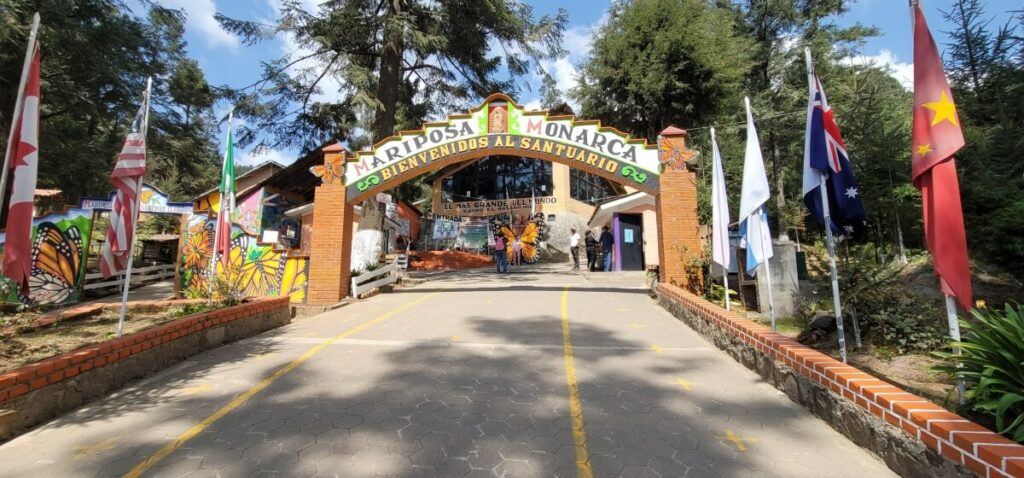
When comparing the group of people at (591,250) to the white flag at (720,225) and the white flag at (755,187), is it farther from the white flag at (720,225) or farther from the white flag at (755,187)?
the white flag at (755,187)

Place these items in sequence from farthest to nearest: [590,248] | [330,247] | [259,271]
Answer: [590,248], [259,271], [330,247]

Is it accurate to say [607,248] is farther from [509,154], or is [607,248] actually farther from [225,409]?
[225,409]

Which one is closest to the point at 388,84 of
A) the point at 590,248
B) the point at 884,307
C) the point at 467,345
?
the point at 590,248

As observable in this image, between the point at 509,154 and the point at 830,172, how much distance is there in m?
7.02

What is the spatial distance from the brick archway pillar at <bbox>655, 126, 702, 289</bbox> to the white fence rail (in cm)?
750

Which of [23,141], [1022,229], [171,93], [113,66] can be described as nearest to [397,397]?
[23,141]

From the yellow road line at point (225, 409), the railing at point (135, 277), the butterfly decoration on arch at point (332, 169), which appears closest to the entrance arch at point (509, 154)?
the butterfly decoration on arch at point (332, 169)

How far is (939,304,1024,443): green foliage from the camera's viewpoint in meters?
2.36

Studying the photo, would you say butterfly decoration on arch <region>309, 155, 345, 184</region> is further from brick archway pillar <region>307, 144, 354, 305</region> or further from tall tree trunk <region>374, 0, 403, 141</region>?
tall tree trunk <region>374, 0, 403, 141</region>

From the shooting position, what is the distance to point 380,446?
299 cm

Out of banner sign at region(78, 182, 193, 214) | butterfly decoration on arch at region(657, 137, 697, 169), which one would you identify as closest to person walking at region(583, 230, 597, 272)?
butterfly decoration on arch at region(657, 137, 697, 169)

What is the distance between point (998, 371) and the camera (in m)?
2.64

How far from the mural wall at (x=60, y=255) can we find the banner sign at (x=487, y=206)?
61.6 feet

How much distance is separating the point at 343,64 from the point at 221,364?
13.3 meters
